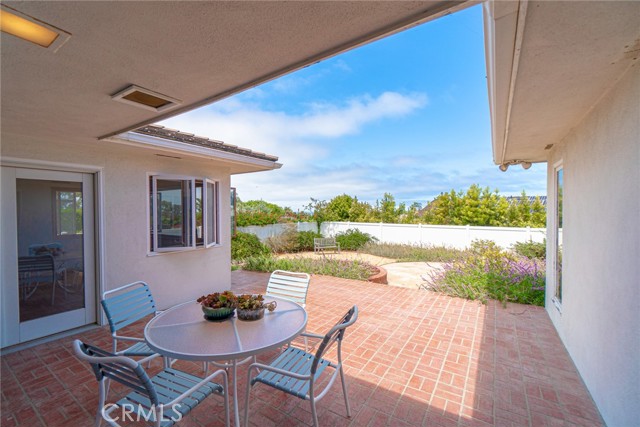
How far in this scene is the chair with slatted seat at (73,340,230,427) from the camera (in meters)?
1.60

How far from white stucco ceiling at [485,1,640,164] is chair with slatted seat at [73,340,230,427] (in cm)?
268

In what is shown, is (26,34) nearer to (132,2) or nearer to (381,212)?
(132,2)

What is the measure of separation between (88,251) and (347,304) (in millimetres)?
4274

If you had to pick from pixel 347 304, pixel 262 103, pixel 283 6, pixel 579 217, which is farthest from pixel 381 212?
pixel 283 6

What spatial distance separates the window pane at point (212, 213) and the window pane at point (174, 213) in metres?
0.61

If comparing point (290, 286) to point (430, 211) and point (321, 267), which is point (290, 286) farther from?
point (430, 211)

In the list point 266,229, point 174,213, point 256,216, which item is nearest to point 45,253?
point 174,213

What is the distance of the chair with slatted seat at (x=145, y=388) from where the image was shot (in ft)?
5.24

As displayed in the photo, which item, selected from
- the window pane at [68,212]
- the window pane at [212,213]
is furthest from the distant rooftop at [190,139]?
the window pane at [68,212]

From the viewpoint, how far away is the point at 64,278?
4031 mm

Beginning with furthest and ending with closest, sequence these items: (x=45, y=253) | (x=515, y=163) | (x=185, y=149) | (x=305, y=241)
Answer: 1. (x=305, y=241)
2. (x=515, y=163)
3. (x=185, y=149)
4. (x=45, y=253)

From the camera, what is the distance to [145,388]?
1.62 meters

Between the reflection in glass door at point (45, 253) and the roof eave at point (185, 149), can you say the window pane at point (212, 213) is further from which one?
the reflection in glass door at point (45, 253)

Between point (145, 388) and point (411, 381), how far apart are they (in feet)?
7.90
